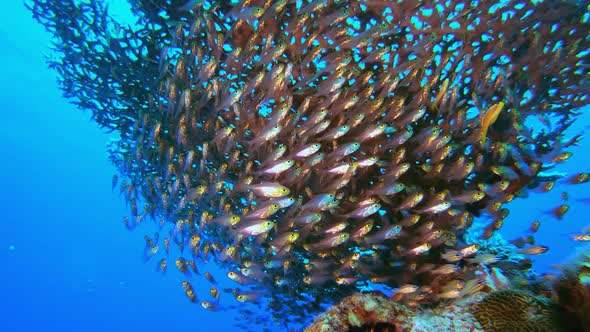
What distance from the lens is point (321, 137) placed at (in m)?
5.12

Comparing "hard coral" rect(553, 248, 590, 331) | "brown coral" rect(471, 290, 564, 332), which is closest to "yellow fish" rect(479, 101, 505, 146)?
"hard coral" rect(553, 248, 590, 331)

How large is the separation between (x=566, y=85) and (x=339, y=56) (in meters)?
4.12

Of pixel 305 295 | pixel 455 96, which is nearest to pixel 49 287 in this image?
pixel 305 295

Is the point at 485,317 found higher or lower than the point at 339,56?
lower

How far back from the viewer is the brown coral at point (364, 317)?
3.89 meters

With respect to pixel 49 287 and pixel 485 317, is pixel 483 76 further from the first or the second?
pixel 49 287

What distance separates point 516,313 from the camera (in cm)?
352

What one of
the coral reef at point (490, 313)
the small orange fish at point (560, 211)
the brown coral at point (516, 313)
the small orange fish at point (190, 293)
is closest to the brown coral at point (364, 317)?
the coral reef at point (490, 313)

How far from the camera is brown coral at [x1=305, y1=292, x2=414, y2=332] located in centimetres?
389

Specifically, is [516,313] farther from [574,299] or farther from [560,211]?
[560,211]

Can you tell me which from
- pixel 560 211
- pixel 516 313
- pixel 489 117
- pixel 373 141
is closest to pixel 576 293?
pixel 516 313

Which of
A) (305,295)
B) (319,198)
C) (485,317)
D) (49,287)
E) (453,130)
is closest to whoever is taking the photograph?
(485,317)

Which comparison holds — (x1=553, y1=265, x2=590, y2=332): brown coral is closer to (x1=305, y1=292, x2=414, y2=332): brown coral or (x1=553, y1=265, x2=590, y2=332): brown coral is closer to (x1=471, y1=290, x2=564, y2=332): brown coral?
(x1=471, y1=290, x2=564, y2=332): brown coral

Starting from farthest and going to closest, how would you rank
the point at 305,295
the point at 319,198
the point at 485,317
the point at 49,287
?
the point at 49,287, the point at 305,295, the point at 319,198, the point at 485,317
